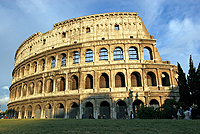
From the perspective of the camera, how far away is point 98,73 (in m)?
22.8

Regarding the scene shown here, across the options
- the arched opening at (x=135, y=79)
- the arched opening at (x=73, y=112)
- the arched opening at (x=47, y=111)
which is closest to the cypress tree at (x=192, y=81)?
the arched opening at (x=135, y=79)

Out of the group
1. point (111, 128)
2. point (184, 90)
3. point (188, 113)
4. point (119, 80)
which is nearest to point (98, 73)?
point (119, 80)

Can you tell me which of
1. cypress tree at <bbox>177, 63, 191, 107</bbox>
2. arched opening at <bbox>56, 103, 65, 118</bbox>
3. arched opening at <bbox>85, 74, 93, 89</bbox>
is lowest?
arched opening at <bbox>56, 103, 65, 118</bbox>

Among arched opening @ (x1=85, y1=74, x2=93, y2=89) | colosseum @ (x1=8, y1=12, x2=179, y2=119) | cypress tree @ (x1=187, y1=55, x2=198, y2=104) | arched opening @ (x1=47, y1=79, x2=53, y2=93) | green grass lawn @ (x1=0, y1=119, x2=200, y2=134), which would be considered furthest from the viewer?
arched opening @ (x1=47, y1=79, x2=53, y2=93)

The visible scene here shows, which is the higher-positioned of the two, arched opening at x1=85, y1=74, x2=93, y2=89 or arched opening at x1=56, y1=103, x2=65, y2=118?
arched opening at x1=85, y1=74, x2=93, y2=89

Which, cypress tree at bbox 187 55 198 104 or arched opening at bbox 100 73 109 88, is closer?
cypress tree at bbox 187 55 198 104

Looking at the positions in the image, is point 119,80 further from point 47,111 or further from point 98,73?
point 47,111

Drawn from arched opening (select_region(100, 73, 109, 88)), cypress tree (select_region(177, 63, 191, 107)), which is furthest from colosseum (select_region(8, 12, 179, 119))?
cypress tree (select_region(177, 63, 191, 107))

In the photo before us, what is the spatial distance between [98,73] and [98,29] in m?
7.54

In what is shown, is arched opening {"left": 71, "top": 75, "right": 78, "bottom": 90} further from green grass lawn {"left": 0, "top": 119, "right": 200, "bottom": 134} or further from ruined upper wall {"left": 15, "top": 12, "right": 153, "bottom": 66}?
green grass lawn {"left": 0, "top": 119, "right": 200, "bottom": 134}

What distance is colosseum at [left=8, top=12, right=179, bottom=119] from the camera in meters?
21.6

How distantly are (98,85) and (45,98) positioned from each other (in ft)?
31.0

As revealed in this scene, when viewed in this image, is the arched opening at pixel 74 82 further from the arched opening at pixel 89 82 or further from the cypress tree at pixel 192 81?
the cypress tree at pixel 192 81

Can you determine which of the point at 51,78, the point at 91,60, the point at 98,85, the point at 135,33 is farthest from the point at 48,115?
the point at 135,33
